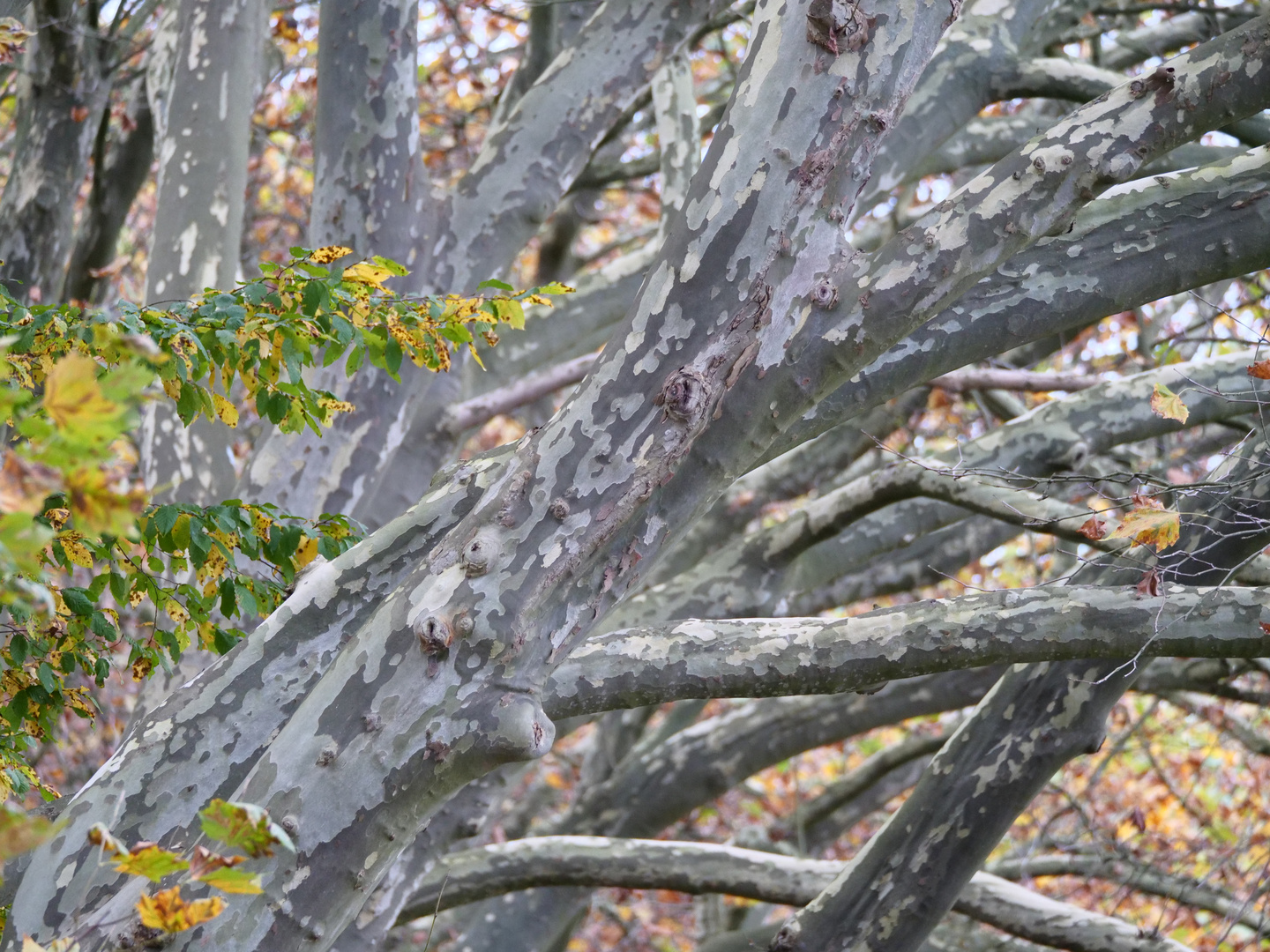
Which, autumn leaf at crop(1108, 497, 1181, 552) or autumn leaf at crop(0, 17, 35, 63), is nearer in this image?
autumn leaf at crop(1108, 497, 1181, 552)

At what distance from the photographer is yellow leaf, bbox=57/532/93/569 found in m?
2.14

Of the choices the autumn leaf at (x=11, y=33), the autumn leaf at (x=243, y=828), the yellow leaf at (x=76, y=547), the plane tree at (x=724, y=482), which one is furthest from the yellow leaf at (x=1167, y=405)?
the autumn leaf at (x=11, y=33)

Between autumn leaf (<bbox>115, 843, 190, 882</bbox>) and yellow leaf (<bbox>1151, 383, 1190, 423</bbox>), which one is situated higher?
yellow leaf (<bbox>1151, 383, 1190, 423</bbox>)

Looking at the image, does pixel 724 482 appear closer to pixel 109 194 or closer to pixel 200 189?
pixel 200 189

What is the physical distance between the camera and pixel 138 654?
98.7 inches

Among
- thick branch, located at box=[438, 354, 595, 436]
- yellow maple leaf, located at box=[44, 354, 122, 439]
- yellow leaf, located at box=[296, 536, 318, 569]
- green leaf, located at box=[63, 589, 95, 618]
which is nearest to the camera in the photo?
yellow maple leaf, located at box=[44, 354, 122, 439]

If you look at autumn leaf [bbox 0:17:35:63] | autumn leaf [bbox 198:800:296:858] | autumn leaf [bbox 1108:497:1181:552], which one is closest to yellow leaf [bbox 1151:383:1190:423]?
autumn leaf [bbox 1108:497:1181:552]

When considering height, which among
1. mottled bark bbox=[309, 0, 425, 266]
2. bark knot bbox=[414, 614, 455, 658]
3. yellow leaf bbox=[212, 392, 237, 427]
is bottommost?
bark knot bbox=[414, 614, 455, 658]

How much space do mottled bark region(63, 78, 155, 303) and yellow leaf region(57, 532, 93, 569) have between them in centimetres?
357

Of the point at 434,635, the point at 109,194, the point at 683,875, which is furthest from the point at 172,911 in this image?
the point at 109,194

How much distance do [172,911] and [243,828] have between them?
165mm

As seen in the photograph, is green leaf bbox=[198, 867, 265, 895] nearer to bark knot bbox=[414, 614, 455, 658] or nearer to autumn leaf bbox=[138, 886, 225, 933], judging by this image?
autumn leaf bbox=[138, 886, 225, 933]

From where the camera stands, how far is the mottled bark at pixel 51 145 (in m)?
4.62

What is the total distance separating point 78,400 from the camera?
106 cm
